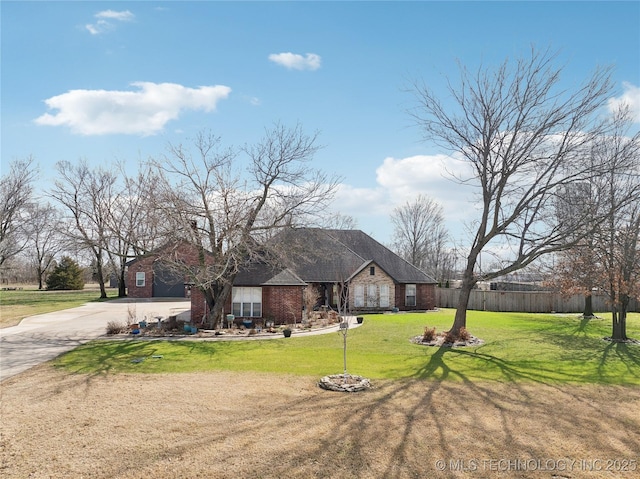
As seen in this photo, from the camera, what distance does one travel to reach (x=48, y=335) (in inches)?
796

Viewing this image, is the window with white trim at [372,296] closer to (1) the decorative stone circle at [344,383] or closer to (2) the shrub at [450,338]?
(2) the shrub at [450,338]

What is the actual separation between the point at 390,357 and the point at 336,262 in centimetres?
1903

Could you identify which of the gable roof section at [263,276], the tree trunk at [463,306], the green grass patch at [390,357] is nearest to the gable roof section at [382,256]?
the gable roof section at [263,276]

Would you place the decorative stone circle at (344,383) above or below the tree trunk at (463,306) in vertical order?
below

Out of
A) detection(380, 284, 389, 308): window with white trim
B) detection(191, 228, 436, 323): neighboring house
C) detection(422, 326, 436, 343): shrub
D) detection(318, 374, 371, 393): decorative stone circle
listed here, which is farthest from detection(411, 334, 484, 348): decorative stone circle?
detection(380, 284, 389, 308): window with white trim

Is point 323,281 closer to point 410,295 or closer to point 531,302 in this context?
point 410,295

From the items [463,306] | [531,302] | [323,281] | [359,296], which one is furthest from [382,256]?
[463,306]

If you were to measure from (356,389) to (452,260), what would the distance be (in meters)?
57.1

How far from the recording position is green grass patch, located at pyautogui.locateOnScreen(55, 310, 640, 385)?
13789 mm

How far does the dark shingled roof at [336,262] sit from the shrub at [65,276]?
39293mm

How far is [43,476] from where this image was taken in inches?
270

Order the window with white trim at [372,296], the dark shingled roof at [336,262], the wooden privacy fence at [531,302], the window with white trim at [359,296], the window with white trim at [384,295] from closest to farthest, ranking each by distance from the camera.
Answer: the dark shingled roof at [336,262] < the window with white trim at [359,296] < the window with white trim at [372,296] < the window with white trim at [384,295] < the wooden privacy fence at [531,302]

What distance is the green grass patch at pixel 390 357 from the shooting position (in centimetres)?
1379

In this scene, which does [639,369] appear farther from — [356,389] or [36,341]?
[36,341]
